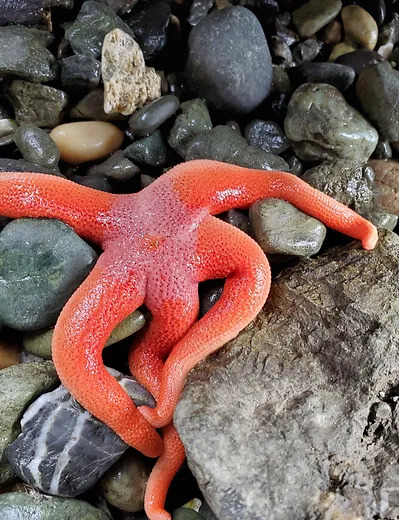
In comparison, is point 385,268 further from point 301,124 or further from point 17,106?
point 17,106

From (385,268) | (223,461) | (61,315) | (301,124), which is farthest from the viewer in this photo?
(301,124)

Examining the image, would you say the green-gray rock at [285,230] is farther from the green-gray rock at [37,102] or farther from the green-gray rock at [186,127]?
the green-gray rock at [37,102]

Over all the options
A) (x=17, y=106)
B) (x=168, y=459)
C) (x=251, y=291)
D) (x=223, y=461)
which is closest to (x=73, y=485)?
(x=168, y=459)

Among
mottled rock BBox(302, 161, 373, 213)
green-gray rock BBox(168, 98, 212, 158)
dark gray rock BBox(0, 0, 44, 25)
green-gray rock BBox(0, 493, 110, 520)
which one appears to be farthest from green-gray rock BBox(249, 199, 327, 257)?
dark gray rock BBox(0, 0, 44, 25)

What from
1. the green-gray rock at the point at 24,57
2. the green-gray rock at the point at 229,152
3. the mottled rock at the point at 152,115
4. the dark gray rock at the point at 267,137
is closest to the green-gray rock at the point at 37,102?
the green-gray rock at the point at 24,57

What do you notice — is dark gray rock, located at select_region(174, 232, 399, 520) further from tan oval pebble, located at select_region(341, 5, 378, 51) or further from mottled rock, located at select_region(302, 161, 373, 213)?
tan oval pebble, located at select_region(341, 5, 378, 51)

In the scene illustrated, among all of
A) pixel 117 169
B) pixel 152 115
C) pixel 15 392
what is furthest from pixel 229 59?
pixel 15 392
